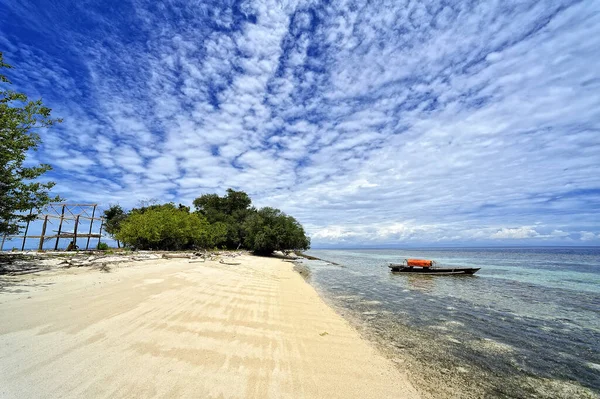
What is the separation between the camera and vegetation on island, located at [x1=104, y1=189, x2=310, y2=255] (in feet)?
116

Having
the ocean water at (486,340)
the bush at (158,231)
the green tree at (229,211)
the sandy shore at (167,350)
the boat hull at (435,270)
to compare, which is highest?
the green tree at (229,211)

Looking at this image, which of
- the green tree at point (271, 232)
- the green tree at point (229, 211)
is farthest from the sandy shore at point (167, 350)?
the green tree at point (229, 211)

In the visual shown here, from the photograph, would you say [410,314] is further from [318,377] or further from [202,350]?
[202,350]

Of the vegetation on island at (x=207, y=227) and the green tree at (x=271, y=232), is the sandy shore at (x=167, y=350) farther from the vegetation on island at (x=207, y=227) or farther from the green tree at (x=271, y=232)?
the green tree at (x=271, y=232)

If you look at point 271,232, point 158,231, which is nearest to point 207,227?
point 271,232

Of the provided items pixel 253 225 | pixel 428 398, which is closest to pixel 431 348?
pixel 428 398

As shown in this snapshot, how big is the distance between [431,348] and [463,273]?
107 ft

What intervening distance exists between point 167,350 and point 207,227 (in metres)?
45.6

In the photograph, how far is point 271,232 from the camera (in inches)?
2016

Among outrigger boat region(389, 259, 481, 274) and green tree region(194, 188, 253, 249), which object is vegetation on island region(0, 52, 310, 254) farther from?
outrigger boat region(389, 259, 481, 274)

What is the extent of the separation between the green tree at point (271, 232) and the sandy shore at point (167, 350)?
136 feet

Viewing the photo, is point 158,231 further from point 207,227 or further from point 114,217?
point 114,217

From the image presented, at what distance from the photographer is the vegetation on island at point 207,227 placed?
35.4 m

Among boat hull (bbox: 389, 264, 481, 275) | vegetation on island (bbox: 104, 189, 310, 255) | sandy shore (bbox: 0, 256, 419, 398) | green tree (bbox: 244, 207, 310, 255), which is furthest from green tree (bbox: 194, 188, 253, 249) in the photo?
sandy shore (bbox: 0, 256, 419, 398)
